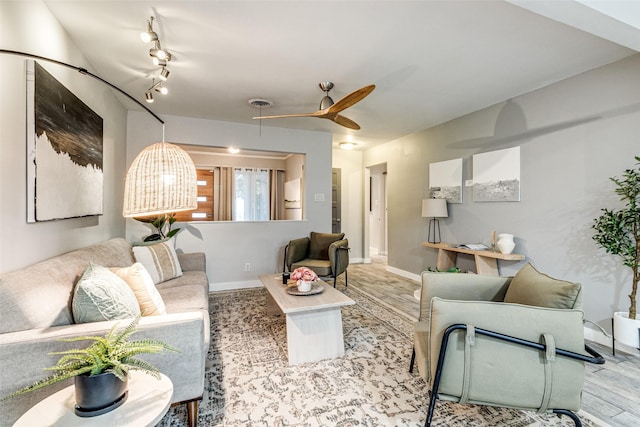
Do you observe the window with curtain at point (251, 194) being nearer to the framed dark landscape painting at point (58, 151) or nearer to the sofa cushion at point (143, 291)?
the framed dark landscape painting at point (58, 151)

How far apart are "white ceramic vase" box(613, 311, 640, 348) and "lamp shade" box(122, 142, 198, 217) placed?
322 cm

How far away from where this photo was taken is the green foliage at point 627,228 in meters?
2.24

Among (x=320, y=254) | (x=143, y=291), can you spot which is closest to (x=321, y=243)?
(x=320, y=254)

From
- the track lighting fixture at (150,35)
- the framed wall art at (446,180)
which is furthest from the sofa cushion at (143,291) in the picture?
the framed wall art at (446,180)

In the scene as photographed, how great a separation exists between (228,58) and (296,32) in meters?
Answer: 0.72

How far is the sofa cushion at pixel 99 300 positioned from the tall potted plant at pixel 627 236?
3.43 meters

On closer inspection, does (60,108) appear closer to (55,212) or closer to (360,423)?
(55,212)

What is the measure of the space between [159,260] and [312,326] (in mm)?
1697

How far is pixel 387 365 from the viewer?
2215mm

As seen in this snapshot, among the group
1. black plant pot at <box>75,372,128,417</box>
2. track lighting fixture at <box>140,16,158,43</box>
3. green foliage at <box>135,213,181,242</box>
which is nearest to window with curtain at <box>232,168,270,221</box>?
green foliage at <box>135,213,181,242</box>

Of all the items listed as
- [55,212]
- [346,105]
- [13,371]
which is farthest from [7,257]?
[346,105]

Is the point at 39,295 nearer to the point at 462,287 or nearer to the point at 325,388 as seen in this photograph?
the point at 325,388

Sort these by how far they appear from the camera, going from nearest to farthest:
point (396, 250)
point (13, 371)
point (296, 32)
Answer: point (13, 371) < point (296, 32) < point (396, 250)

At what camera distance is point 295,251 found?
4121 millimetres
